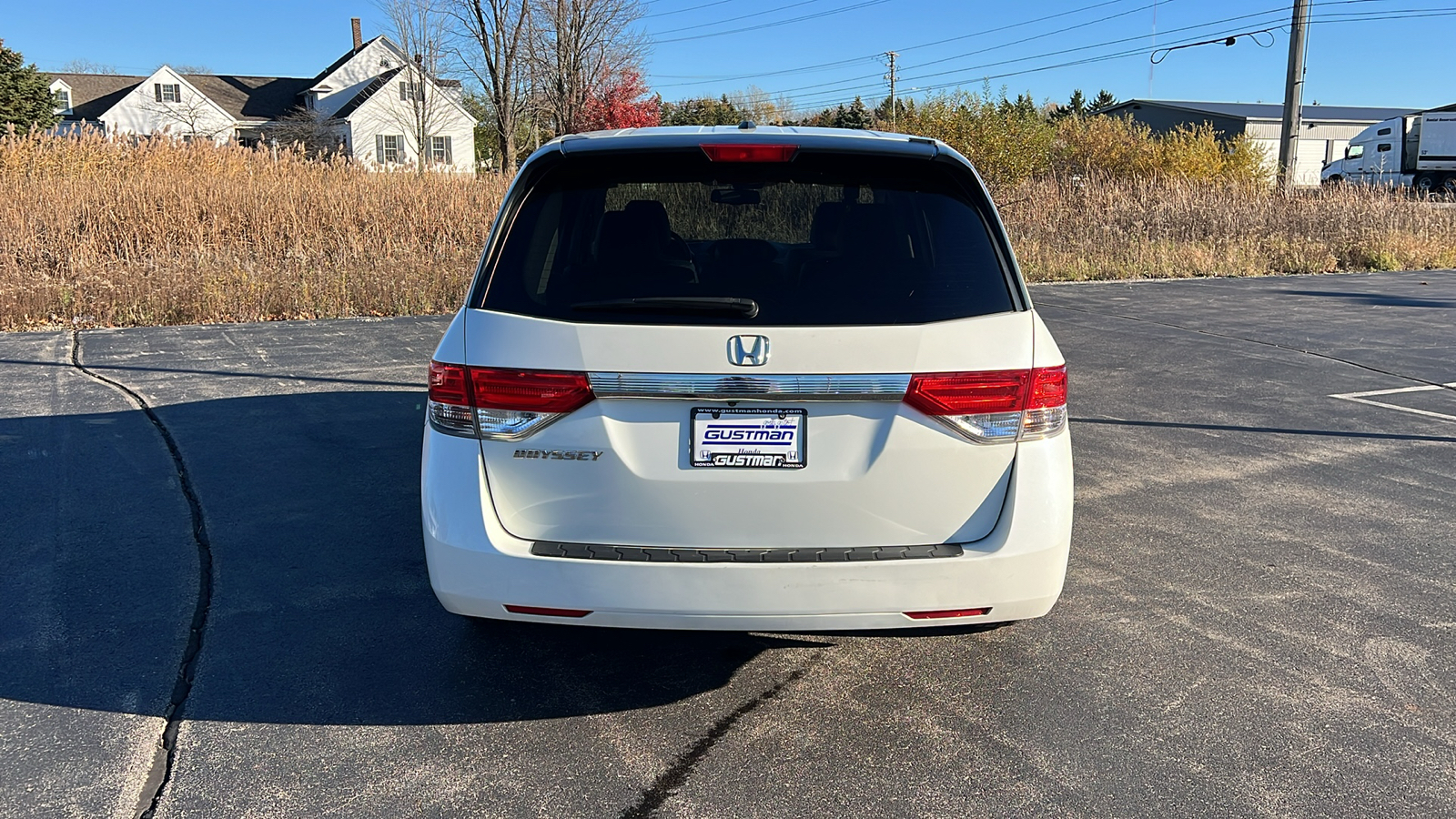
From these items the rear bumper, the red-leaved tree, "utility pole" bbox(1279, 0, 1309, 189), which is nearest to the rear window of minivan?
the rear bumper

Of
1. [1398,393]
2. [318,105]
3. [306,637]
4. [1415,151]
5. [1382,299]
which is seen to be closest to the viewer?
[306,637]

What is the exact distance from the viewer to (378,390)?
26.4ft

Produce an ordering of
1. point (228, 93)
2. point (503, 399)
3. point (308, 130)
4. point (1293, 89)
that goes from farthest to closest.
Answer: point (228, 93) → point (308, 130) → point (1293, 89) → point (503, 399)

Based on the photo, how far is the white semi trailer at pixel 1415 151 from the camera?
46688 mm

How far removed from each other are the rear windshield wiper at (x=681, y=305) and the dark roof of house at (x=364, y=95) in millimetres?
49830

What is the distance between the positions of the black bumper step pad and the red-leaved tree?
33934 millimetres

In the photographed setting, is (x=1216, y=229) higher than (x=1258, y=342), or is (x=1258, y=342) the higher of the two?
(x=1216, y=229)

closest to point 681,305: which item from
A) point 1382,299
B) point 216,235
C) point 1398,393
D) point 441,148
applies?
point 1398,393

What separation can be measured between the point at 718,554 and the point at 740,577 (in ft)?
0.28

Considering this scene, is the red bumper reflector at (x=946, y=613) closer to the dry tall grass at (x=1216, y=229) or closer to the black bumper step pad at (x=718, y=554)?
the black bumper step pad at (x=718, y=554)

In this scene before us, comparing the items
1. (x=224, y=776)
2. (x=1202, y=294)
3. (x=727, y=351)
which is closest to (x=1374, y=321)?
(x=1202, y=294)

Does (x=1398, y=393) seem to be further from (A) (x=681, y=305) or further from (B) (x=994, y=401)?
(A) (x=681, y=305)

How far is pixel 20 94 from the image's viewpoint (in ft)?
131

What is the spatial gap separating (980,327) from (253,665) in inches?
103
